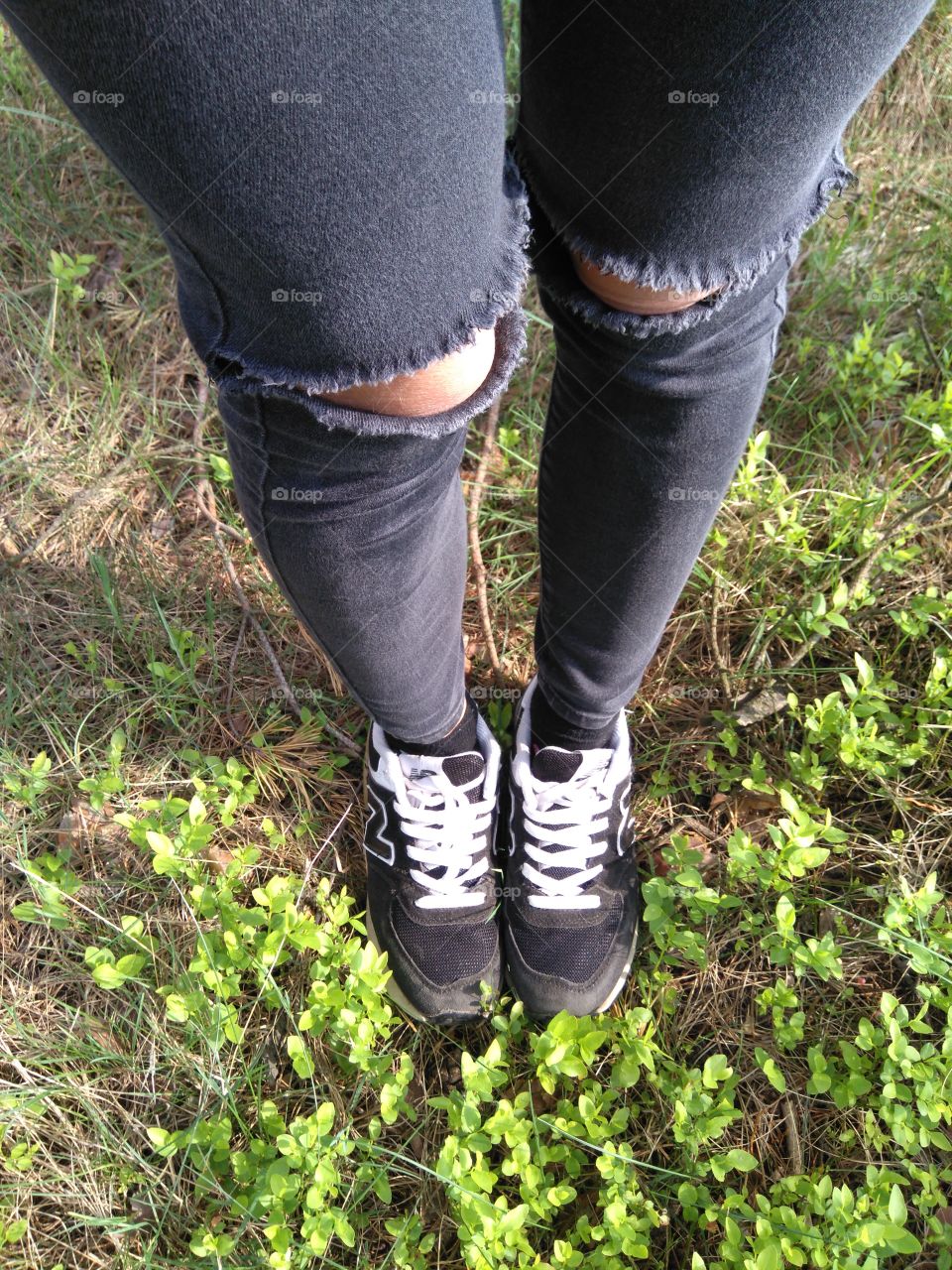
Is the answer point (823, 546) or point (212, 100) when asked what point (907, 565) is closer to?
point (823, 546)

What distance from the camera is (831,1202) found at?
95 centimetres

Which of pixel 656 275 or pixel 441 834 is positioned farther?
pixel 441 834

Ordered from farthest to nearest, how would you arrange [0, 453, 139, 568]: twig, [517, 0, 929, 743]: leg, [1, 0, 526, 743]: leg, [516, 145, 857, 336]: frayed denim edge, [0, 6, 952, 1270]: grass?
[0, 453, 139, 568]: twig → [0, 6, 952, 1270]: grass → [516, 145, 857, 336]: frayed denim edge → [517, 0, 929, 743]: leg → [1, 0, 526, 743]: leg

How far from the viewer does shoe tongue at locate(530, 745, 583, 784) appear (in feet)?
3.97

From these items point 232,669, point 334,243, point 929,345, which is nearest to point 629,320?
point 334,243

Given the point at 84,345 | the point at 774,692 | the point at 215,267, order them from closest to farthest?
the point at 215,267 → the point at 774,692 → the point at 84,345

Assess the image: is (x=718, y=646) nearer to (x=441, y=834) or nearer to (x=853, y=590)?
(x=853, y=590)

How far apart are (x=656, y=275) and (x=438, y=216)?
A: 21 cm

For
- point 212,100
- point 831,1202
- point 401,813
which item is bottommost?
point 831,1202

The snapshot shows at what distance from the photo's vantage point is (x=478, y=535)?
1676mm

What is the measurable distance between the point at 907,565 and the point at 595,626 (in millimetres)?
810

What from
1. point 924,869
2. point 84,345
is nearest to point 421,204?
point 924,869

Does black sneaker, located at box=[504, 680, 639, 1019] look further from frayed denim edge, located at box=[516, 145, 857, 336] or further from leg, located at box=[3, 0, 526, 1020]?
frayed denim edge, located at box=[516, 145, 857, 336]

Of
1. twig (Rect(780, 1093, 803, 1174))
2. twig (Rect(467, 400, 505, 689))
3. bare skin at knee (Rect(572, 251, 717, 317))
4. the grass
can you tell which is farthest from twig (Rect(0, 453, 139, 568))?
twig (Rect(780, 1093, 803, 1174))
